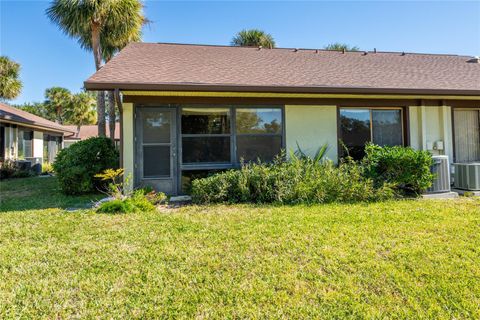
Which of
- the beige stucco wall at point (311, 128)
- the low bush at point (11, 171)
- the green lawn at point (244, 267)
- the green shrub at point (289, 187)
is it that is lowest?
the green lawn at point (244, 267)

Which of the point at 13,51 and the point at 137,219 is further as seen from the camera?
the point at 13,51

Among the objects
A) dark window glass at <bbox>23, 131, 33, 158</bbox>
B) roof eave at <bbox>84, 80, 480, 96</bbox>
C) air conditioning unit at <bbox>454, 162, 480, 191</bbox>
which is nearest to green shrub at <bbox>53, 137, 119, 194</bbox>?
roof eave at <bbox>84, 80, 480, 96</bbox>

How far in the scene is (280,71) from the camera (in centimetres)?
787

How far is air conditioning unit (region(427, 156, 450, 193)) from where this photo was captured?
640 cm

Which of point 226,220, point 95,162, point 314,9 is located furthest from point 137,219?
point 314,9

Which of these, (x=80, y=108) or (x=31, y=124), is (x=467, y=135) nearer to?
(x=31, y=124)

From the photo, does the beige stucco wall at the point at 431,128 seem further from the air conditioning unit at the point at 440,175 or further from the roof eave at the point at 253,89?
the air conditioning unit at the point at 440,175

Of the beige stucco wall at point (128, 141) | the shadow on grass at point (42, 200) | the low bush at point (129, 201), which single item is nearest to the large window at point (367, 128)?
the low bush at point (129, 201)

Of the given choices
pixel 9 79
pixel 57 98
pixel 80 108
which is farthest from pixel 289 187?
pixel 57 98

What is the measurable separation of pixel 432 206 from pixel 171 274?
17.1ft

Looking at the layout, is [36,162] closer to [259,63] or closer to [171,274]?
[259,63]

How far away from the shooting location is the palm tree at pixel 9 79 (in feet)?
56.8

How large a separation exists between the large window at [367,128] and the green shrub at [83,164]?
6901mm

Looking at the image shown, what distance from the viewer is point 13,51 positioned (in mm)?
17672
